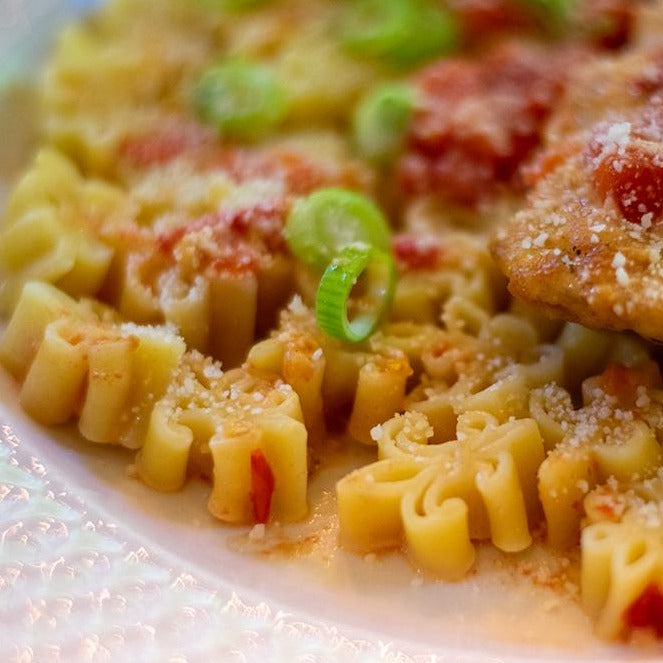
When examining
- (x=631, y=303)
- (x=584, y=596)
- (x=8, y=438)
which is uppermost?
(x=631, y=303)

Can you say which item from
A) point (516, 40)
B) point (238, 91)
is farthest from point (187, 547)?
point (516, 40)

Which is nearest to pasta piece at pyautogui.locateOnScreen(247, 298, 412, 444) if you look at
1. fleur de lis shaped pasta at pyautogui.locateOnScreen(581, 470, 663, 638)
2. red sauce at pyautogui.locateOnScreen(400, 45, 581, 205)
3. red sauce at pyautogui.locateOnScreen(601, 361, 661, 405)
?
red sauce at pyautogui.locateOnScreen(601, 361, 661, 405)

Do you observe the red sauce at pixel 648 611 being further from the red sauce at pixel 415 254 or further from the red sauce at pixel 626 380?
the red sauce at pixel 415 254

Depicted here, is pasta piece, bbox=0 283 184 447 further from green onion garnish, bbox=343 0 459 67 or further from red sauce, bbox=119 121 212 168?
green onion garnish, bbox=343 0 459 67

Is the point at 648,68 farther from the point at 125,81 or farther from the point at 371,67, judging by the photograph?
the point at 125,81

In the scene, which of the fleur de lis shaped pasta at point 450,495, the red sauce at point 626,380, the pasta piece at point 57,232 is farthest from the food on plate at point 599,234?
the pasta piece at point 57,232

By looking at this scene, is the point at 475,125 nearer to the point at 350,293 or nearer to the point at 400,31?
the point at 400,31
